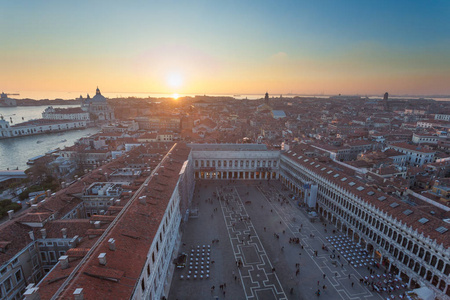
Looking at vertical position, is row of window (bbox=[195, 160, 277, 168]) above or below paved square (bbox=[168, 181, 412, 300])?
above

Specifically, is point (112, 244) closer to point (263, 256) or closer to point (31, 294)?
point (31, 294)

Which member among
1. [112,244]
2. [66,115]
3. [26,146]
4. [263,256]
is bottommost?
[263,256]

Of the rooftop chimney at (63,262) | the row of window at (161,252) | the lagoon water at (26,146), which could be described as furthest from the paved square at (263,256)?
the lagoon water at (26,146)

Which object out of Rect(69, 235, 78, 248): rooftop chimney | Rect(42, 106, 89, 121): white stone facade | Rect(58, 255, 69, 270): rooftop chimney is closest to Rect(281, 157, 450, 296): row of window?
Rect(58, 255, 69, 270): rooftop chimney

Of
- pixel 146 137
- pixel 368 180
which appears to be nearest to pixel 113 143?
pixel 146 137

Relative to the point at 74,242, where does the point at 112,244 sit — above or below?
above

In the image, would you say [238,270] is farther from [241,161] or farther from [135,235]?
[241,161]

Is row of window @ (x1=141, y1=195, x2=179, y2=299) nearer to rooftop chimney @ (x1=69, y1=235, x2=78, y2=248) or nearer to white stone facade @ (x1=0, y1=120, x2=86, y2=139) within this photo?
rooftop chimney @ (x1=69, y1=235, x2=78, y2=248)

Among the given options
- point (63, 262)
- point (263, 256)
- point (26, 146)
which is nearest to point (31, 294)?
point (63, 262)
